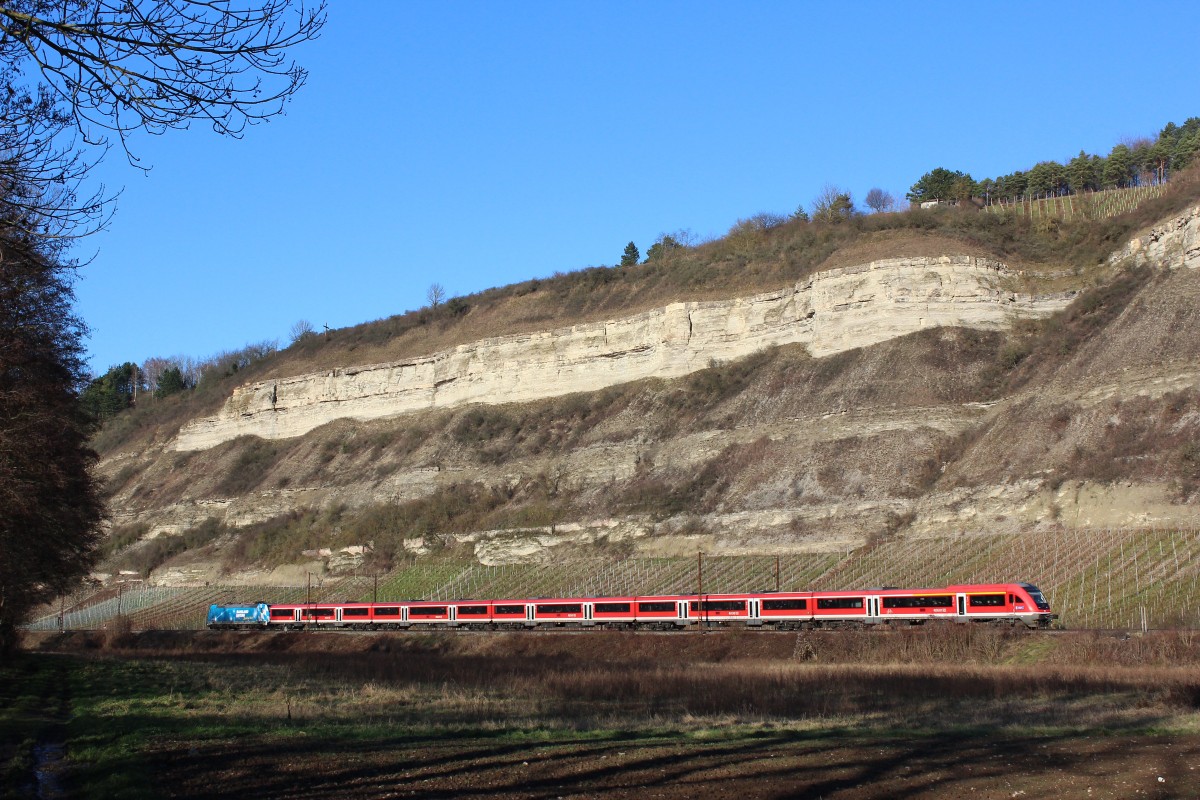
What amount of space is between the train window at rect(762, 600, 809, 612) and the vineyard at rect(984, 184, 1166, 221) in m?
62.0

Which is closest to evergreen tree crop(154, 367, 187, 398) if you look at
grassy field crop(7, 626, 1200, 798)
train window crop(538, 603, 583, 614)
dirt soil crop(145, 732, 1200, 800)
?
train window crop(538, 603, 583, 614)

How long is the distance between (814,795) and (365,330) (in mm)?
120521

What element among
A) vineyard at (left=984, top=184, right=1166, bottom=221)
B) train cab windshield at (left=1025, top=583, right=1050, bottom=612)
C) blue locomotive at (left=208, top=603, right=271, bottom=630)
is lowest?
blue locomotive at (left=208, top=603, right=271, bottom=630)

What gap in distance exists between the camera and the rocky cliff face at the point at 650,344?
78.7 meters

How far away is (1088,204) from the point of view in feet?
364

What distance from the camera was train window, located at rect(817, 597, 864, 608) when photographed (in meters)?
48.3

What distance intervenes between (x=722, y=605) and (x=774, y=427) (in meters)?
23.7

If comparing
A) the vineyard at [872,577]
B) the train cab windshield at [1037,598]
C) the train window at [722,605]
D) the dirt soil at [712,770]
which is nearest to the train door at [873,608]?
the vineyard at [872,577]

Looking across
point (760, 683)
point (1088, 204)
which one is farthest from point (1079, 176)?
point (760, 683)

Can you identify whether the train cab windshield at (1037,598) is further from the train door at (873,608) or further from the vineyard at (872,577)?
the train door at (873,608)

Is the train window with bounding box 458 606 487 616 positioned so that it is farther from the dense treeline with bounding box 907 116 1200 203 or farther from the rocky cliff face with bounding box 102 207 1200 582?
the dense treeline with bounding box 907 116 1200 203

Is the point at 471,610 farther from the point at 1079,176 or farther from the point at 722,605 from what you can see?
the point at 1079,176

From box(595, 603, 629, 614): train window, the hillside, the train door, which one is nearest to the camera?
the train door

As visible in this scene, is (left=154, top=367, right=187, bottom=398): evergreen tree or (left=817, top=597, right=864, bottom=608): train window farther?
(left=154, top=367, right=187, bottom=398): evergreen tree
